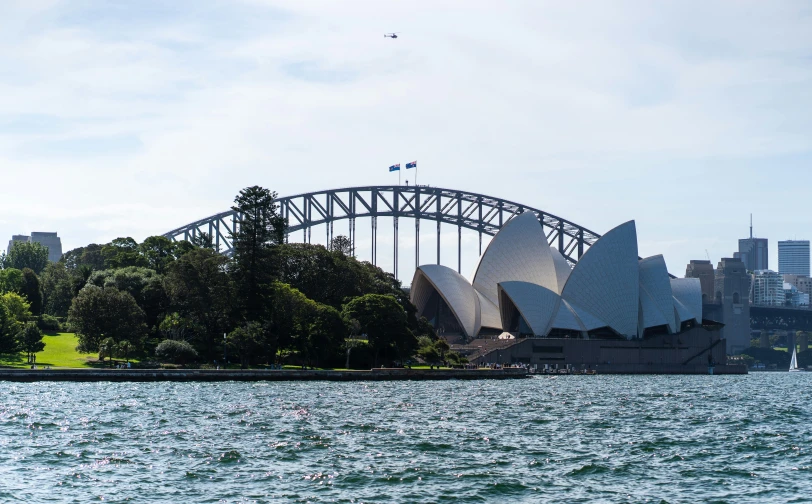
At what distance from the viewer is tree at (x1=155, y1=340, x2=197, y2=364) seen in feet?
272

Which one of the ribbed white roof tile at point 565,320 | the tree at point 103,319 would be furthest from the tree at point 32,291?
the ribbed white roof tile at point 565,320

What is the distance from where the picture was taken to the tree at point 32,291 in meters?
117

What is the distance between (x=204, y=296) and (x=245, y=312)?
4.54 metres

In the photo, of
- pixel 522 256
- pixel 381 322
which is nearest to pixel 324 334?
pixel 381 322

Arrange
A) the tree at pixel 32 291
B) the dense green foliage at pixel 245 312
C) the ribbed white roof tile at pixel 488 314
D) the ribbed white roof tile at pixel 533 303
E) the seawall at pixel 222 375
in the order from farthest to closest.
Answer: the ribbed white roof tile at pixel 488 314 < the ribbed white roof tile at pixel 533 303 < the tree at pixel 32 291 < the dense green foliage at pixel 245 312 < the seawall at pixel 222 375

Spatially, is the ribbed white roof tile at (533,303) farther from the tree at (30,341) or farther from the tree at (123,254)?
the tree at (30,341)

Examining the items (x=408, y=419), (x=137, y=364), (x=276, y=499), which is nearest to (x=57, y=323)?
(x=137, y=364)

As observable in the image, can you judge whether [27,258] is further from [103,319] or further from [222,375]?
[222,375]

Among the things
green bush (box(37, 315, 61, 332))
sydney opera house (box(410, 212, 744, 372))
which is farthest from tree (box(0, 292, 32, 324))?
sydney opera house (box(410, 212, 744, 372))

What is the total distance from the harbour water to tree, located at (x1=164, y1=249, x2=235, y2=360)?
30.2 meters

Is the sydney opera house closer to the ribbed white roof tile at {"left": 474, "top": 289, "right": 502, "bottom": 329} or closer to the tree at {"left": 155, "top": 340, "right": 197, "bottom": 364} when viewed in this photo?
the ribbed white roof tile at {"left": 474, "top": 289, "right": 502, "bottom": 329}

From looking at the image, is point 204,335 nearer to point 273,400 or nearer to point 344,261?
point 344,261

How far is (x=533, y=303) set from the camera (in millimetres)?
126438

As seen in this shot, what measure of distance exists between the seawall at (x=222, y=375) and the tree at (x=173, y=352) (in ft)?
23.0
